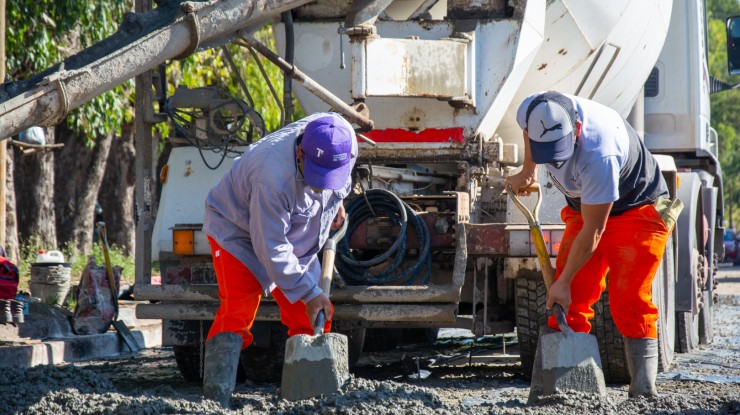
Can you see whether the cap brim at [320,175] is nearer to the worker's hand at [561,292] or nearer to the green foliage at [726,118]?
the worker's hand at [561,292]

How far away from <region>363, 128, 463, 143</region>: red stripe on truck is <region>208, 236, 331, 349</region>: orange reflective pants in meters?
1.66

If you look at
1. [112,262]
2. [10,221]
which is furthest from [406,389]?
[112,262]

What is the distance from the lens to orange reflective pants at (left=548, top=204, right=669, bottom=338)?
17.1 ft

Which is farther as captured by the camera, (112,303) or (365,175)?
(112,303)

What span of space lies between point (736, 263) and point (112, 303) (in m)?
24.2

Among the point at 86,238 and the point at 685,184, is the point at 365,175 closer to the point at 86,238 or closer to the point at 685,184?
the point at 685,184

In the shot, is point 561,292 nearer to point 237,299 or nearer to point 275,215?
point 275,215

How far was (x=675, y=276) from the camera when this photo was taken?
7.50 metres

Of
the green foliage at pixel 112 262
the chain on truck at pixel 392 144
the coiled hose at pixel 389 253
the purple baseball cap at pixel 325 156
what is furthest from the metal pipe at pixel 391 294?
the green foliage at pixel 112 262

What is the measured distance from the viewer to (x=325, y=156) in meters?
4.70

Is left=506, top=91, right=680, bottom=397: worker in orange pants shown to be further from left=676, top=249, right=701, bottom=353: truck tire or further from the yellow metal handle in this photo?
left=676, top=249, right=701, bottom=353: truck tire

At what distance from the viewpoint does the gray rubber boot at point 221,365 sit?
5.06m

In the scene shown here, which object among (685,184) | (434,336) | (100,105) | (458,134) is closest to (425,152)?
(458,134)

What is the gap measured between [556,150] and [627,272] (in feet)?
2.50
